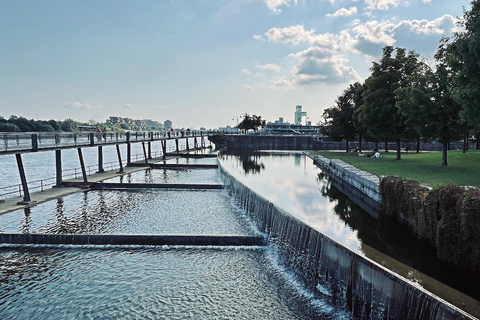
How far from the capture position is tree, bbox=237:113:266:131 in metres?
142

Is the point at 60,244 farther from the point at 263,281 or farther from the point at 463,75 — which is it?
the point at 463,75

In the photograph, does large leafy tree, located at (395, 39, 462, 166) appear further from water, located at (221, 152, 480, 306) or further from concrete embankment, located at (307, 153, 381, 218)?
water, located at (221, 152, 480, 306)

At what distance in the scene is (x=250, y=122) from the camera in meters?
143

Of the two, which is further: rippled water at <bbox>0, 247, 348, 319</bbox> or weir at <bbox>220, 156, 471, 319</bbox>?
rippled water at <bbox>0, 247, 348, 319</bbox>

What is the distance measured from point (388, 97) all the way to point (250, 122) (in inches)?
4082

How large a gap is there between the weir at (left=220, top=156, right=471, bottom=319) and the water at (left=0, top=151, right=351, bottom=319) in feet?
1.54

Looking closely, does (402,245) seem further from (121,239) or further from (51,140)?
(51,140)

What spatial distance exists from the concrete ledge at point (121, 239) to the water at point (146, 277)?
1.19 feet

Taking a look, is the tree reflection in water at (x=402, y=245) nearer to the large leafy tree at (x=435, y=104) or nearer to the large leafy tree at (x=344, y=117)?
the large leafy tree at (x=435, y=104)

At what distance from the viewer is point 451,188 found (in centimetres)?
1272

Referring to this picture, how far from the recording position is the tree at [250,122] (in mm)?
142375

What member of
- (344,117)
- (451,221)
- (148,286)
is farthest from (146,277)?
(344,117)

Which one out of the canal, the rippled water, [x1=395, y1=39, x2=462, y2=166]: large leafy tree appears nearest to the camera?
the rippled water

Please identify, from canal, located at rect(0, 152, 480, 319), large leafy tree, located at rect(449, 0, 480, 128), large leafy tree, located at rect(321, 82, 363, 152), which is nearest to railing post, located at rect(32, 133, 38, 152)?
canal, located at rect(0, 152, 480, 319)
